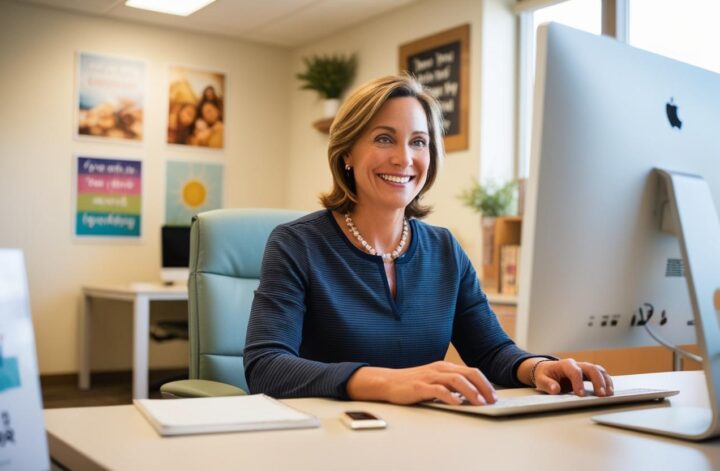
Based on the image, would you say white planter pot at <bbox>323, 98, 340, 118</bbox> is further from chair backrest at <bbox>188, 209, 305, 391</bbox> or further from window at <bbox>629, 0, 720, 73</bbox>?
chair backrest at <bbox>188, 209, 305, 391</bbox>

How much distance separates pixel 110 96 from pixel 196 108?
0.60m

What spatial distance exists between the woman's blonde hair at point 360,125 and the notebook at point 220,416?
0.76 m

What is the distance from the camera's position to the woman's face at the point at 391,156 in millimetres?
1698

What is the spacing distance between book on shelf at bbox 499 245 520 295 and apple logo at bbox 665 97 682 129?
279 cm

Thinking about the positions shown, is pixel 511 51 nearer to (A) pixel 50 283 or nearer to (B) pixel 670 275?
(A) pixel 50 283

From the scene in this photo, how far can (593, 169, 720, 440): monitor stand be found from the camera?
98 cm

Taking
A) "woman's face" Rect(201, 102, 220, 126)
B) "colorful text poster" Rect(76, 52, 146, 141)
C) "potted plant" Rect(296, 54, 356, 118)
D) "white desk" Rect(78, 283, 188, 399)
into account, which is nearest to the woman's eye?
"white desk" Rect(78, 283, 188, 399)

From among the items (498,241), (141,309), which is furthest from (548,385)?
(141,309)

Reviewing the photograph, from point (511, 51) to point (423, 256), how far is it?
307 cm

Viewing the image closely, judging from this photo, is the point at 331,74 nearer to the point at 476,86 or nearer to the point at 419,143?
the point at 476,86

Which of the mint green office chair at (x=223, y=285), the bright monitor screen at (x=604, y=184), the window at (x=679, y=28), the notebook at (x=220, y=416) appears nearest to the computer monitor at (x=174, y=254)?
the window at (x=679, y=28)

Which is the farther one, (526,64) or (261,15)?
(261,15)

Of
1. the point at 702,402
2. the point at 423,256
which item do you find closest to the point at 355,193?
the point at 423,256

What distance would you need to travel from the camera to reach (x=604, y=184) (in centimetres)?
97
